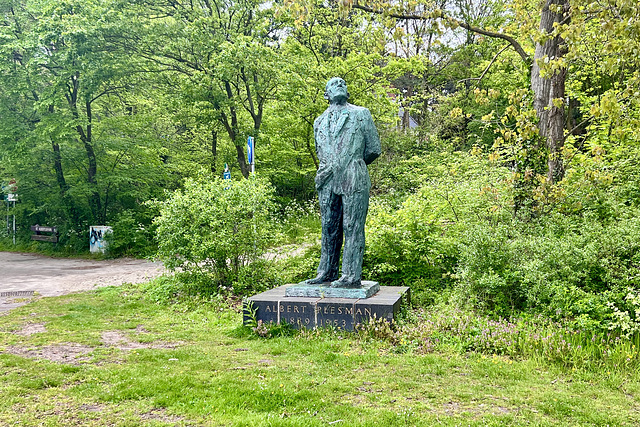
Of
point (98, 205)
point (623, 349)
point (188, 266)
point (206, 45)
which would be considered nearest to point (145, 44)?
point (206, 45)

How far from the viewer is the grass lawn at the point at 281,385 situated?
373cm

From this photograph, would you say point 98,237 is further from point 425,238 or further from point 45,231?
point 425,238

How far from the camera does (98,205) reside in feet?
66.1

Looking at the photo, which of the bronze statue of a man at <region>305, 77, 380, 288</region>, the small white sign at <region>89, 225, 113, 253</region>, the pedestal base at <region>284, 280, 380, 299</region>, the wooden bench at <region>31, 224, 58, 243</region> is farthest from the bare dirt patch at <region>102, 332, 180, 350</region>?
the wooden bench at <region>31, 224, 58, 243</region>

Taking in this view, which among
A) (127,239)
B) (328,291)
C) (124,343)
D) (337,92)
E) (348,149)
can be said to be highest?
(337,92)

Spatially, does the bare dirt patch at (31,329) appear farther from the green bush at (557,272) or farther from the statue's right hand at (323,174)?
the green bush at (557,272)

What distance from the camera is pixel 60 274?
13977 millimetres

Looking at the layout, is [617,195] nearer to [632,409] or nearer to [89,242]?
[632,409]

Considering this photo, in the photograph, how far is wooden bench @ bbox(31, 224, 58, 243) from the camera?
2091 cm

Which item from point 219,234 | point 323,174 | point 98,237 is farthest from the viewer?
point 98,237

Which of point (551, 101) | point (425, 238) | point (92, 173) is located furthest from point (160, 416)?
point (92, 173)

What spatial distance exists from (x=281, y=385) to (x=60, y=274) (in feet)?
39.0

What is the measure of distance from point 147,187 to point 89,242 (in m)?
3.13

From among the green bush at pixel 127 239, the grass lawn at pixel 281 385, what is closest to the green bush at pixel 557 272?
the grass lawn at pixel 281 385
